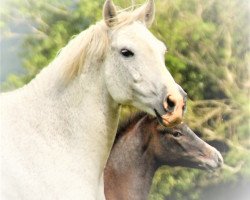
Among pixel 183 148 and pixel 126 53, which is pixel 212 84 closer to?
pixel 183 148

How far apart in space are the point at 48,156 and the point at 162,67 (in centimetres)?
39

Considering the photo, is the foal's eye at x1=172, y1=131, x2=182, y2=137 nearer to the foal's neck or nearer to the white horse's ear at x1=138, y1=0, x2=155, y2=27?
the foal's neck

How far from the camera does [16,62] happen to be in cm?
220

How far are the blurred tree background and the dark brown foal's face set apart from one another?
18cm

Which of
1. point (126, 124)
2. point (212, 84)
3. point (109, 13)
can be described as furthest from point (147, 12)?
point (212, 84)

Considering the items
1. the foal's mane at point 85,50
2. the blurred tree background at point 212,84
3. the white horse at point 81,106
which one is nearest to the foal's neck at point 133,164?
the blurred tree background at point 212,84

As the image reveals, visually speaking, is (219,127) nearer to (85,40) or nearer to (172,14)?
(172,14)

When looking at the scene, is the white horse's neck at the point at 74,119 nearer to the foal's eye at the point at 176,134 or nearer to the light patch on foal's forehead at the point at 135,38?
the light patch on foal's forehead at the point at 135,38

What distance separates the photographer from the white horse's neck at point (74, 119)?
1.65m

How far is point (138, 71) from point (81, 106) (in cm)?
19

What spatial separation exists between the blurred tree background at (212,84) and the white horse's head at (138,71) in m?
0.81

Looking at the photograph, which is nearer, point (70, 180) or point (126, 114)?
point (70, 180)

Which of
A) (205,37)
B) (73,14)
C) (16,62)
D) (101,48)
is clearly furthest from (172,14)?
(101,48)

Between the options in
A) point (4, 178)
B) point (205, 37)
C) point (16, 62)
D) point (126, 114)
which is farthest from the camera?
point (205, 37)
